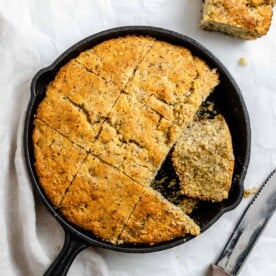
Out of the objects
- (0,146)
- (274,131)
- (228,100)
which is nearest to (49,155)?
(0,146)

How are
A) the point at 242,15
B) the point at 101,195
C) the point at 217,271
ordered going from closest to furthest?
the point at 101,195, the point at 242,15, the point at 217,271

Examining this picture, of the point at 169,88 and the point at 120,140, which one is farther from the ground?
the point at 169,88

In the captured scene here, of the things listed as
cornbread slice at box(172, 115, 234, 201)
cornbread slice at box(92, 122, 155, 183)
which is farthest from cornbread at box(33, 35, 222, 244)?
cornbread slice at box(172, 115, 234, 201)

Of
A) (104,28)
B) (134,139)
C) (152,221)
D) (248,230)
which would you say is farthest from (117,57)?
(248,230)

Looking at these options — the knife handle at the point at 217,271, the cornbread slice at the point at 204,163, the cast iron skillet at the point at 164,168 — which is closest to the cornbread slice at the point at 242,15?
the cast iron skillet at the point at 164,168

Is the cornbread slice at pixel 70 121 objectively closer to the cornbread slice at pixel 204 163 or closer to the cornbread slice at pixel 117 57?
the cornbread slice at pixel 117 57

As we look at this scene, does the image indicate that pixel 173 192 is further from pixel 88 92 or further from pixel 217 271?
pixel 88 92
